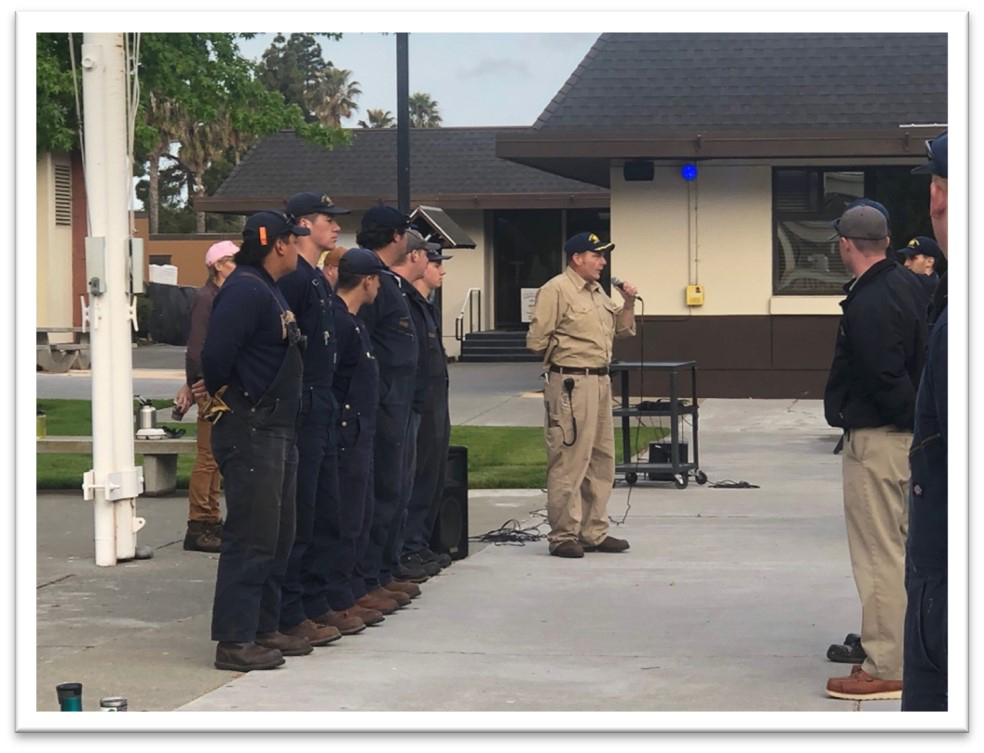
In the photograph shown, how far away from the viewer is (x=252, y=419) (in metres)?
7.41

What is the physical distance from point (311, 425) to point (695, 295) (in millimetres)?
15292

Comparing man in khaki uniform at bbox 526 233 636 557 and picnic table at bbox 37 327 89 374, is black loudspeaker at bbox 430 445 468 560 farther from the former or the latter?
picnic table at bbox 37 327 89 374

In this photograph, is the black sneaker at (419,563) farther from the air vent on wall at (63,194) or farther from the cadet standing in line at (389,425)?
the air vent on wall at (63,194)

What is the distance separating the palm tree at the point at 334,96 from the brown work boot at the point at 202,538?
75317mm

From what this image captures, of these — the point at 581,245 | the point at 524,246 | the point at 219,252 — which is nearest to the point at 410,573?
the point at 219,252

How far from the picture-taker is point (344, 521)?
27.5ft

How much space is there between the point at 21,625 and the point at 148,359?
28.3 metres

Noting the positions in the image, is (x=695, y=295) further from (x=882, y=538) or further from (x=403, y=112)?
(x=882, y=538)

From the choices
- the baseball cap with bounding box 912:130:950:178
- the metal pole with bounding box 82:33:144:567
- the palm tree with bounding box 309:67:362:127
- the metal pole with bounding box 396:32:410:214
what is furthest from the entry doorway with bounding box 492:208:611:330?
the palm tree with bounding box 309:67:362:127

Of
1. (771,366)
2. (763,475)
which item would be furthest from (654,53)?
(763,475)

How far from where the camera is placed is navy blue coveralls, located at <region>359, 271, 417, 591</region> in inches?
358

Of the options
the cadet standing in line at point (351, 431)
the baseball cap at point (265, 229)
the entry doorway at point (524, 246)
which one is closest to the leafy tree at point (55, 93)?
the entry doorway at point (524, 246)

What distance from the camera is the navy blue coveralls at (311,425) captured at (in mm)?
7863

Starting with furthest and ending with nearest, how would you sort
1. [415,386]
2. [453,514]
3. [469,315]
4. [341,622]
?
1. [469,315]
2. [453,514]
3. [415,386]
4. [341,622]
